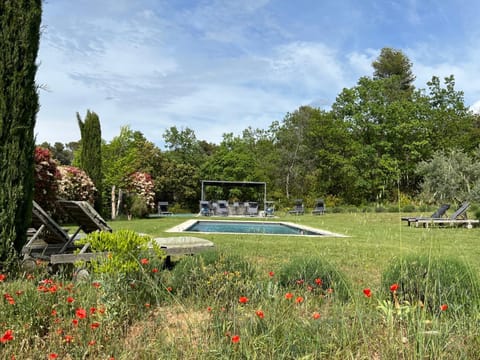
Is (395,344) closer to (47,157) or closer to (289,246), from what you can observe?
(289,246)

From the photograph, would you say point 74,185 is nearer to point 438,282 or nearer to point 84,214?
point 84,214

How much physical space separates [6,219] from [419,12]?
852cm

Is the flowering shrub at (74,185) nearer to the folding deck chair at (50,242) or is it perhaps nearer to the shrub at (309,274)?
the folding deck chair at (50,242)

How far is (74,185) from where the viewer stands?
12.7 metres

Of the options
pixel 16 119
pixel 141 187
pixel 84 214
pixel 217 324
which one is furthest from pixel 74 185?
pixel 217 324

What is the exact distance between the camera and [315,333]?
2039 millimetres

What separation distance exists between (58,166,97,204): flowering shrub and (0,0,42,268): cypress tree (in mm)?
8792

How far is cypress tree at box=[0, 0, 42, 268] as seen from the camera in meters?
3.66

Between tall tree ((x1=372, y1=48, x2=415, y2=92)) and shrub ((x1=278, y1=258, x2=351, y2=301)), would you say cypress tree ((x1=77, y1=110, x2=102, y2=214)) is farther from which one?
tall tree ((x1=372, y1=48, x2=415, y2=92))

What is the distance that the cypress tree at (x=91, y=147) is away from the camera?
48.6 ft

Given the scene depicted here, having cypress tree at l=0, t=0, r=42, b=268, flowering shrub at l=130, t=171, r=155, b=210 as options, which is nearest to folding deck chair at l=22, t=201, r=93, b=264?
cypress tree at l=0, t=0, r=42, b=268

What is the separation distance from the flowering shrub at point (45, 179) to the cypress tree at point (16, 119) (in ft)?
15.0

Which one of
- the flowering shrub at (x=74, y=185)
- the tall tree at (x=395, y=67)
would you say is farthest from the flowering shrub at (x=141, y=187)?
the tall tree at (x=395, y=67)

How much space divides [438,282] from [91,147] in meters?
14.5
